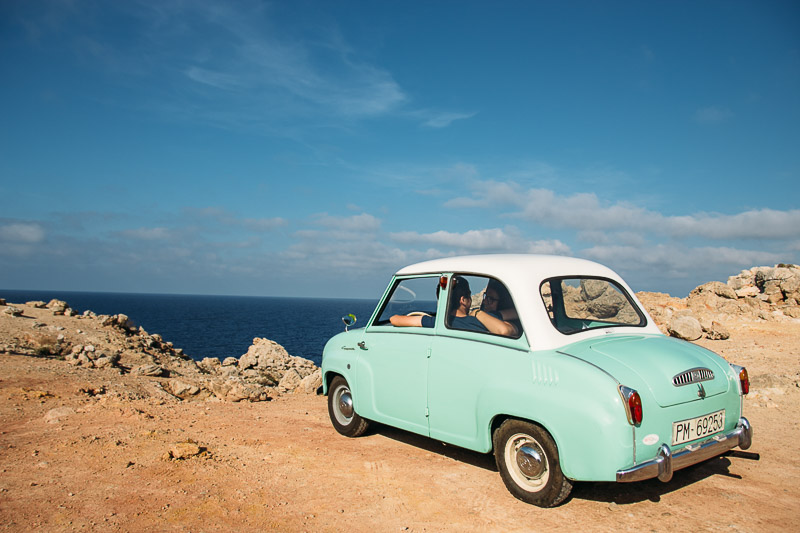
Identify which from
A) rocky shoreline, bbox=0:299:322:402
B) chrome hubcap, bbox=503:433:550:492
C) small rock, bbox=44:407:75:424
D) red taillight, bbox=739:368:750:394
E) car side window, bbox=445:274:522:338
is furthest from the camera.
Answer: rocky shoreline, bbox=0:299:322:402

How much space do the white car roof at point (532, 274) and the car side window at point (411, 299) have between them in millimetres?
119

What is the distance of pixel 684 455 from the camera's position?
3887 mm

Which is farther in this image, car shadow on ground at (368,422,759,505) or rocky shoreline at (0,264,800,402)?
rocky shoreline at (0,264,800,402)

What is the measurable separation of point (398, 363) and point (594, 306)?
2.28 m

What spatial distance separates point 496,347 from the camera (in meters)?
4.52

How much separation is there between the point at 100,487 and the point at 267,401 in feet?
14.6

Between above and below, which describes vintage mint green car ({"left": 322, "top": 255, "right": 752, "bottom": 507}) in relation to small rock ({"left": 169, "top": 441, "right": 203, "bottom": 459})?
above

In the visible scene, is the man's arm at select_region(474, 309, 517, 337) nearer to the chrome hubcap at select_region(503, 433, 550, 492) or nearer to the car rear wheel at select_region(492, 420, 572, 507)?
the car rear wheel at select_region(492, 420, 572, 507)

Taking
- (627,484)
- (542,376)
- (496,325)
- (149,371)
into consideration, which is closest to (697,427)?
(627,484)

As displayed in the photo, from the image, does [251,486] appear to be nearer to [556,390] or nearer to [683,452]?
[556,390]

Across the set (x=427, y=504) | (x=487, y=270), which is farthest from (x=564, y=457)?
(x=487, y=270)

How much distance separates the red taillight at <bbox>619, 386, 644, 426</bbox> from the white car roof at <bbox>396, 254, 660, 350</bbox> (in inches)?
26.8

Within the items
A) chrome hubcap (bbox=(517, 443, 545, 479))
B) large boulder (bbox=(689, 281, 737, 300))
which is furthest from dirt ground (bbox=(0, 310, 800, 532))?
large boulder (bbox=(689, 281, 737, 300))

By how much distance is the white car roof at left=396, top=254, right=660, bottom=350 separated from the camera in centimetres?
433
